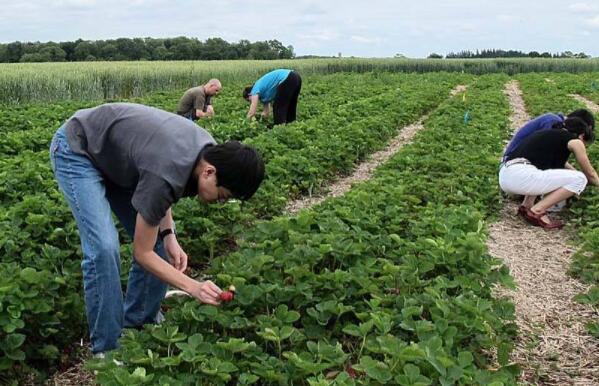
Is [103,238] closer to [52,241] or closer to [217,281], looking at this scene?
[217,281]

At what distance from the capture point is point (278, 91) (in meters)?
10.1

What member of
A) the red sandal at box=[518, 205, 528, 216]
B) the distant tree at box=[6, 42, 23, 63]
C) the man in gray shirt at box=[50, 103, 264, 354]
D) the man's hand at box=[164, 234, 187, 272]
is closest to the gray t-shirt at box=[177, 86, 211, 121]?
the red sandal at box=[518, 205, 528, 216]

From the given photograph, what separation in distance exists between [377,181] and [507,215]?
144 centimetres

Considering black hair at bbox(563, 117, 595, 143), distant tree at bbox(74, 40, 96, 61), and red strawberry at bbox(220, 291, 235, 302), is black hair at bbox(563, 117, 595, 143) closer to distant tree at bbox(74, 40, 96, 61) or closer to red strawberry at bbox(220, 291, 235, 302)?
red strawberry at bbox(220, 291, 235, 302)

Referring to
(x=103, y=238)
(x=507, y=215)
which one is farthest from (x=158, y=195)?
(x=507, y=215)

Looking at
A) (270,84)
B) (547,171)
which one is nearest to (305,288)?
(547,171)

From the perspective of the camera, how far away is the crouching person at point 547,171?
610 centimetres

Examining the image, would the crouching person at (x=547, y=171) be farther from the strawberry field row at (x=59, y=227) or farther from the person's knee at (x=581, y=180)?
the strawberry field row at (x=59, y=227)

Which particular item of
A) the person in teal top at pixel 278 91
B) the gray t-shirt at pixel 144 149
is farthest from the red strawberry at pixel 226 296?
the person in teal top at pixel 278 91

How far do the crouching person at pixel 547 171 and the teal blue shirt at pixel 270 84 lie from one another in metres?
4.52

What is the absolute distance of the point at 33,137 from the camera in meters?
8.46

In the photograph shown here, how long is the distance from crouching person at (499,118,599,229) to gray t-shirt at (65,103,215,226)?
170 inches

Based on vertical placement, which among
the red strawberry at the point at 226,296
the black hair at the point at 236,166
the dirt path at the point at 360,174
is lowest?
the dirt path at the point at 360,174

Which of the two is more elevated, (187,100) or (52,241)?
(187,100)
